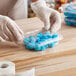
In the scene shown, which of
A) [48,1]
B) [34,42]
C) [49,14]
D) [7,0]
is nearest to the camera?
[34,42]

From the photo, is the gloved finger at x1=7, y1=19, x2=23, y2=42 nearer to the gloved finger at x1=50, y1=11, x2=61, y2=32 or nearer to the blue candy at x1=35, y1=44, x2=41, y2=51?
the blue candy at x1=35, y1=44, x2=41, y2=51

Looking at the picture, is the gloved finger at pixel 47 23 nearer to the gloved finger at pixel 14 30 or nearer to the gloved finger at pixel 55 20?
the gloved finger at pixel 55 20

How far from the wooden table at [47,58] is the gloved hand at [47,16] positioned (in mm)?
150

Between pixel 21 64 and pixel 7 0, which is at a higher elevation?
pixel 7 0

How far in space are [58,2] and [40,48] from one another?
7.44 feet

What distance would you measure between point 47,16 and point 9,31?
30cm

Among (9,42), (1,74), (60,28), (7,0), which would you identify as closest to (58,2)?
(7,0)

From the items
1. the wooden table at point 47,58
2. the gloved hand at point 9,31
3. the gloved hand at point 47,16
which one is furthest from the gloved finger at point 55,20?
the gloved hand at point 9,31

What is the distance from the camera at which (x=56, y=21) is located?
4.72 feet

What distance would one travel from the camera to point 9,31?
4.05ft

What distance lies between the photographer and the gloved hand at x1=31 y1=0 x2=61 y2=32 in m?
1.40

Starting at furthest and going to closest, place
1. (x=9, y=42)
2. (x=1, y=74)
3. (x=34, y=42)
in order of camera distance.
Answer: (x=9, y=42) → (x=34, y=42) → (x=1, y=74)

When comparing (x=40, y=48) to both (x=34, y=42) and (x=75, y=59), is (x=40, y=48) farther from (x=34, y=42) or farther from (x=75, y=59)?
(x=75, y=59)

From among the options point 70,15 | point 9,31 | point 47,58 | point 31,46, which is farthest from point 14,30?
point 70,15
